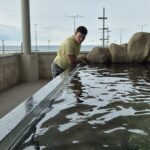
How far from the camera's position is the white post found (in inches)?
630

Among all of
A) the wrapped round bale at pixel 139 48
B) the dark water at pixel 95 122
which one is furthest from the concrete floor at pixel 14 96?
the dark water at pixel 95 122

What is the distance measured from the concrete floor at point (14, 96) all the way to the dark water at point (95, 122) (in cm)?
479

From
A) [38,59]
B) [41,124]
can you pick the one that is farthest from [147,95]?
[38,59]

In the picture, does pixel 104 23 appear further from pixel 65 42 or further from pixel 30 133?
pixel 30 133

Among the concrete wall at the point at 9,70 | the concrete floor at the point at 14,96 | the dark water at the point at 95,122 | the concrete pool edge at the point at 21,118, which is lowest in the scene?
the concrete floor at the point at 14,96

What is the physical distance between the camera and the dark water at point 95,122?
7.46 ft

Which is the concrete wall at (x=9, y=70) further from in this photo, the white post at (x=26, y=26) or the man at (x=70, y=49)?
the man at (x=70, y=49)

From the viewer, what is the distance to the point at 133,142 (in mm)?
2314

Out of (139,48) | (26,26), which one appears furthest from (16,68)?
(139,48)

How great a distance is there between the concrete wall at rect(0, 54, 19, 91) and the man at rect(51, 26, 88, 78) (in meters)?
6.56

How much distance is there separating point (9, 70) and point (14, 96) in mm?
2749

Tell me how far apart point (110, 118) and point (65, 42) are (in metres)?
3.04

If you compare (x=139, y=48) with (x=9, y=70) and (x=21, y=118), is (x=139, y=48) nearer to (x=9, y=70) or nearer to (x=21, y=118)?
(x=9, y=70)

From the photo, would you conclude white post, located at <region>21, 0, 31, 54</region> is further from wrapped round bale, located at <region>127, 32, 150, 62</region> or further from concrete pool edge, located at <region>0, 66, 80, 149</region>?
concrete pool edge, located at <region>0, 66, 80, 149</region>
